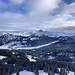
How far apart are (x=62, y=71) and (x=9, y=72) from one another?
22411 mm

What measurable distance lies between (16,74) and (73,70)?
35754mm

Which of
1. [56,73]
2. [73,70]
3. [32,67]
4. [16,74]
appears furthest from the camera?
[73,70]

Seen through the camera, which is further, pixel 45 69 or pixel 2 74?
pixel 45 69

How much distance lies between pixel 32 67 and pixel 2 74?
18.1 meters

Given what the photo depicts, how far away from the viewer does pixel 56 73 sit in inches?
3469

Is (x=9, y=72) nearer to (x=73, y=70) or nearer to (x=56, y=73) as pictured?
(x=56, y=73)

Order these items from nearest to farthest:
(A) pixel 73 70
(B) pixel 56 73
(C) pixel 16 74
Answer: (C) pixel 16 74 → (B) pixel 56 73 → (A) pixel 73 70

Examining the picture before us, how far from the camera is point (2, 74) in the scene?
82.0 meters

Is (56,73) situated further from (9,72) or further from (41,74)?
(9,72)

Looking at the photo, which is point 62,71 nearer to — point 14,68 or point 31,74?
point 31,74

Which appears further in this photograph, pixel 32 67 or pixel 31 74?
pixel 32 67

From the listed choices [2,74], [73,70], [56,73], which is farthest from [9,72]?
[73,70]

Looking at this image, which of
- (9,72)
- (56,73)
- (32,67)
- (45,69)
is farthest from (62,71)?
(9,72)

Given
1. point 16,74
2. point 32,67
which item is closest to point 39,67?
point 32,67
